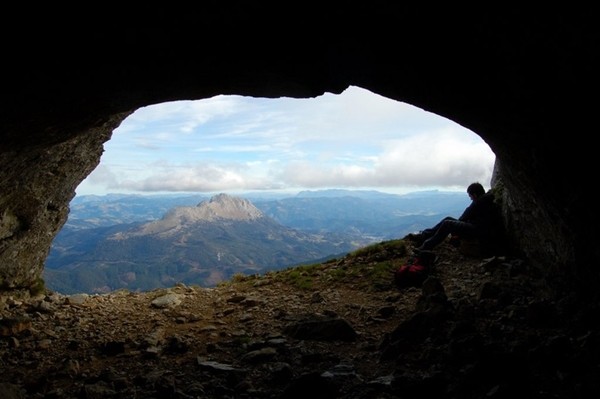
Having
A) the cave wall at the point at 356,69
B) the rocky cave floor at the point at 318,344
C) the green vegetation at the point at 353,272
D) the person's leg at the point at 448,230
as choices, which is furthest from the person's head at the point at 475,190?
the cave wall at the point at 356,69

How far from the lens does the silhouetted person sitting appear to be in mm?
16125

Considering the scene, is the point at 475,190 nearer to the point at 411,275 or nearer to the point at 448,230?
the point at 448,230

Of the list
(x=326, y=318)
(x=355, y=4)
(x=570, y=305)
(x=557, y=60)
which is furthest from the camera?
(x=326, y=318)

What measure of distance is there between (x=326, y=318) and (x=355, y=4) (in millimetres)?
7879

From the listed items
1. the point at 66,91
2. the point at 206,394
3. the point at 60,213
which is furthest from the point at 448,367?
the point at 60,213

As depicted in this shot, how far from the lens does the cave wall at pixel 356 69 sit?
5.72 m

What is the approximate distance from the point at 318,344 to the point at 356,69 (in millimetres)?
6536

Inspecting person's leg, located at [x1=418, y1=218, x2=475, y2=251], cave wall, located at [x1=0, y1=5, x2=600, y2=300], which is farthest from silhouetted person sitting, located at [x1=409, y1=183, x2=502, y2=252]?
cave wall, located at [x1=0, y1=5, x2=600, y2=300]

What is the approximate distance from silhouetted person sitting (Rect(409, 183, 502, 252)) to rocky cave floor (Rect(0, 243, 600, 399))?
60.1 inches

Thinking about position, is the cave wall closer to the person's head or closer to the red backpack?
the red backpack

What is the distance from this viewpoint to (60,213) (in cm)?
1614

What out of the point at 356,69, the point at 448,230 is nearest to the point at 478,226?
the point at 448,230

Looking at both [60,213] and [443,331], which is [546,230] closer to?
[443,331]

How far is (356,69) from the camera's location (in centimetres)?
762
